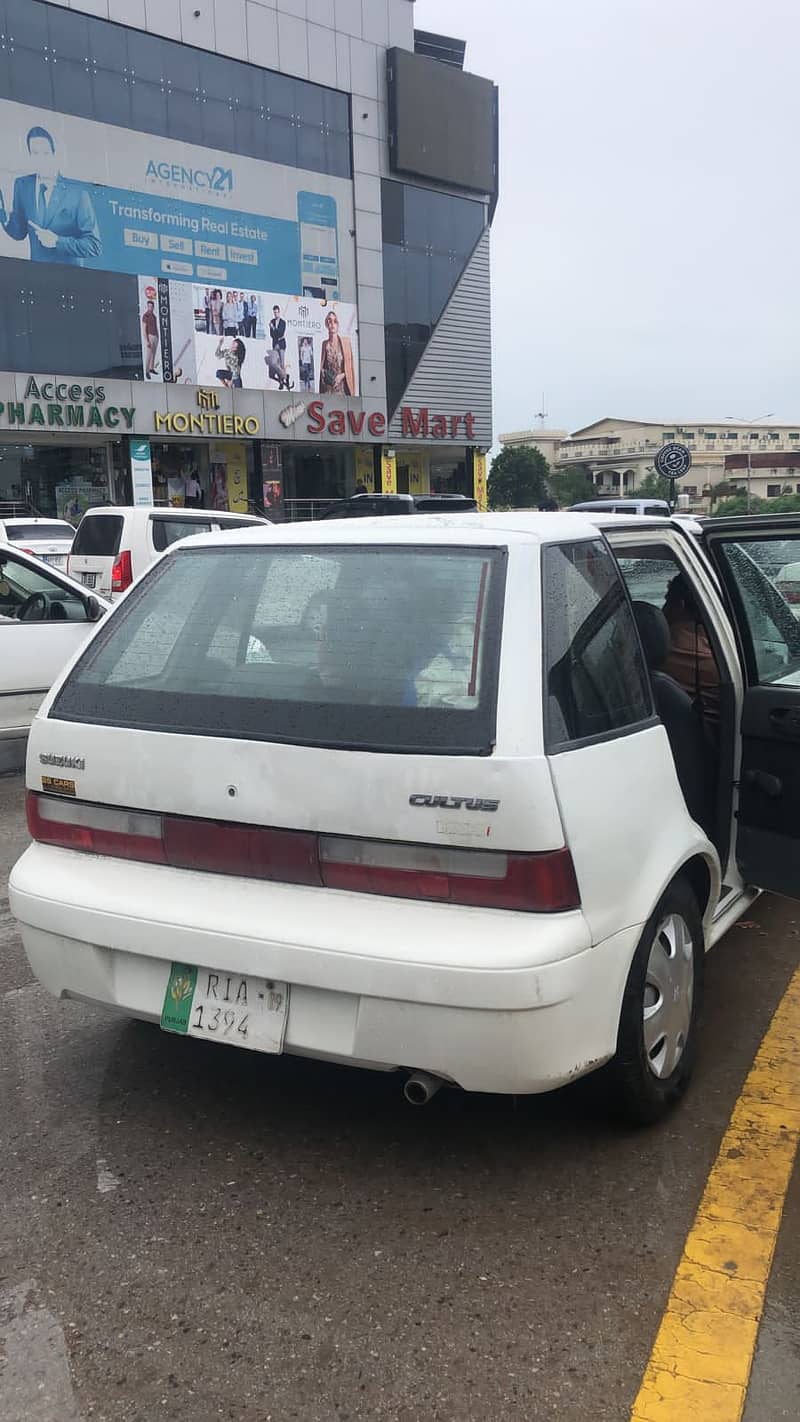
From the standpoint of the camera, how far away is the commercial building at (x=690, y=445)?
113938 millimetres

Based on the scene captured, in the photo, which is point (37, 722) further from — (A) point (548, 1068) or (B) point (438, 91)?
(B) point (438, 91)

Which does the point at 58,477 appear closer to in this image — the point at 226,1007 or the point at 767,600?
the point at 767,600

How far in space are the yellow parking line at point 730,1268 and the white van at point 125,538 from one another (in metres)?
9.47

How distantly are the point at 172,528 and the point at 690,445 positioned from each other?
123 metres

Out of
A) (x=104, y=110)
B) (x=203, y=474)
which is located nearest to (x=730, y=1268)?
(x=104, y=110)

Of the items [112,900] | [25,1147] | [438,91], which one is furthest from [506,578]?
[438,91]

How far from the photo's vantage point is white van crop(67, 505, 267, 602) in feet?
39.3

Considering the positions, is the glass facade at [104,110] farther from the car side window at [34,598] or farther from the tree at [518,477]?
the tree at [518,477]

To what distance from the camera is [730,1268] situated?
246 cm

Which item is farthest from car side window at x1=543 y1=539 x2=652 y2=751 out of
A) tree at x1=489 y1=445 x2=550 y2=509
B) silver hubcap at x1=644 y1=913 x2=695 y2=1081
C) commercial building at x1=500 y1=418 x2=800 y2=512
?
commercial building at x1=500 y1=418 x2=800 y2=512

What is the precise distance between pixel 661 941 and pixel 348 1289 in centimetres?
117

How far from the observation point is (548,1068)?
254cm

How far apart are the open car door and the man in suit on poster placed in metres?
25.8

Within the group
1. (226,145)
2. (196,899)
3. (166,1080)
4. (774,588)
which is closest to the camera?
(196,899)
